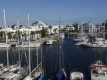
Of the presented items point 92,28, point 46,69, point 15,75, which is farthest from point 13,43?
point 92,28

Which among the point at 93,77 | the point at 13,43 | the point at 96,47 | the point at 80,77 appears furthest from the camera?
the point at 13,43

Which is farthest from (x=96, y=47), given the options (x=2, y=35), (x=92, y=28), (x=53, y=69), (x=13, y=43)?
(x=92, y=28)

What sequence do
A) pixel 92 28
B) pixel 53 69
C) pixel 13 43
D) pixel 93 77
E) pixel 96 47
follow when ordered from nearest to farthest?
pixel 93 77
pixel 53 69
pixel 96 47
pixel 13 43
pixel 92 28

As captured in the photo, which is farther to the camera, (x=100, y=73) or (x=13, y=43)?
(x=13, y=43)

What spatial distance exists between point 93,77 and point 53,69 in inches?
339

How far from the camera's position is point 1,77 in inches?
622

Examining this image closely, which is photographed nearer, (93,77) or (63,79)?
(93,77)

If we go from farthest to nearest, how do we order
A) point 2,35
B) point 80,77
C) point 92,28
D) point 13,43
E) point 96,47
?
1. point 92,28
2. point 2,35
3. point 13,43
4. point 96,47
5. point 80,77

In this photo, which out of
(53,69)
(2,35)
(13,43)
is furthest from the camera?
(2,35)

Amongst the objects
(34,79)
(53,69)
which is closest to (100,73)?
(34,79)

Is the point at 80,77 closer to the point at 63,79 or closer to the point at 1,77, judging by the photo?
the point at 63,79

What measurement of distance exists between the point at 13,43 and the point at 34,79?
118 ft

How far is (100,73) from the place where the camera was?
1567 centimetres

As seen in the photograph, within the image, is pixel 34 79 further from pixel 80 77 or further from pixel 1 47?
pixel 1 47
